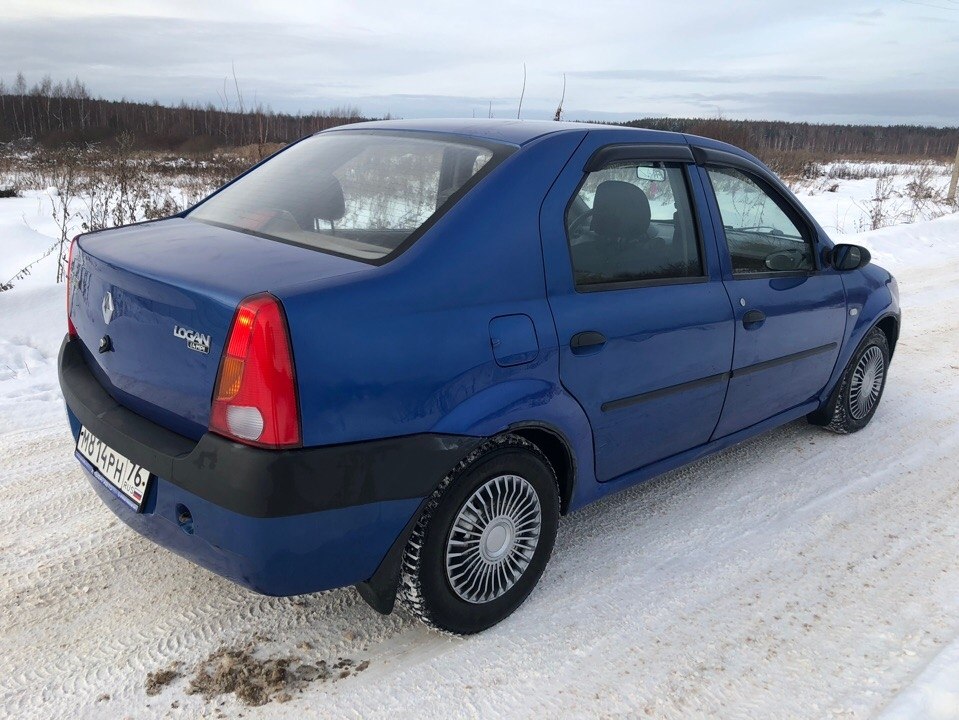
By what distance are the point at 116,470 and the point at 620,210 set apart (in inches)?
79.1

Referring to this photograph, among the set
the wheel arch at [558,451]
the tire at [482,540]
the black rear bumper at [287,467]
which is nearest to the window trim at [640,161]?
the wheel arch at [558,451]

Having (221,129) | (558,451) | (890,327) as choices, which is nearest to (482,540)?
(558,451)

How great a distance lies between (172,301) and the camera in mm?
2244

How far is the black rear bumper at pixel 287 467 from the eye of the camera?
205 cm

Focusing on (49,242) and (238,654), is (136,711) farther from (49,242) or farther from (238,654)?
(49,242)

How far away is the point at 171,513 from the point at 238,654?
0.53m

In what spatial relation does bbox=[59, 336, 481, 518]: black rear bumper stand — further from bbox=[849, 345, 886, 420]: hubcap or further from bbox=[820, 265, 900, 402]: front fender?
bbox=[849, 345, 886, 420]: hubcap

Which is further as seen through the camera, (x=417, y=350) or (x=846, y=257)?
(x=846, y=257)

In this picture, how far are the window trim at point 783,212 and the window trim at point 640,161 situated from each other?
0.14 metres

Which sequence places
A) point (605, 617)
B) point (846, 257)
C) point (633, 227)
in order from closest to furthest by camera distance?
point (605, 617), point (633, 227), point (846, 257)

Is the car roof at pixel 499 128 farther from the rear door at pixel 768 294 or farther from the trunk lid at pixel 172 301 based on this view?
the trunk lid at pixel 172 301

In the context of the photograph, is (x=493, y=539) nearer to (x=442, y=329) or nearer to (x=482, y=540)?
(x=482, y=540)

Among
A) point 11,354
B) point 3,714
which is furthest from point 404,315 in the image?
point 11,354

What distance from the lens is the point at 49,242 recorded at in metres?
8.88
